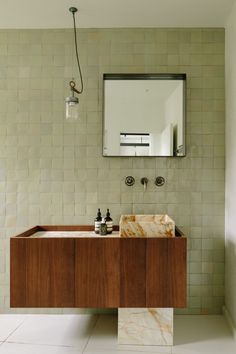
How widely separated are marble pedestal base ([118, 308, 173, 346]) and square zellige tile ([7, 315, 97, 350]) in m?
0.31

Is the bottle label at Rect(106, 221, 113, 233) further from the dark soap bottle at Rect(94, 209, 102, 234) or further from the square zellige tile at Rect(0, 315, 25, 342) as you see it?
the square zellige tile at Rect(0, 315, 25, 342)

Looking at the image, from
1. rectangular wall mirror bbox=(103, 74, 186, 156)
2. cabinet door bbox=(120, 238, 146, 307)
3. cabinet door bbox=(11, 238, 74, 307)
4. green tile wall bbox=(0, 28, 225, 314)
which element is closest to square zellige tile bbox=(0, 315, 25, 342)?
green tile wall bbox=(0, 28, 225, 314)

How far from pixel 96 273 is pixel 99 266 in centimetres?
5

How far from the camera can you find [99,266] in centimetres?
210

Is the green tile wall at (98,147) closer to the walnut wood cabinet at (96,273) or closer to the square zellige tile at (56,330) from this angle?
the square zellige tile at (56,330)

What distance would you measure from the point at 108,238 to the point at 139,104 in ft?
3.93

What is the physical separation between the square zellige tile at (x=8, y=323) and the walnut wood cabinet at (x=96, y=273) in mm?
453

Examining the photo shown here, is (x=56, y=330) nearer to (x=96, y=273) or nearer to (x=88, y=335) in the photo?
(x=88, y=335)

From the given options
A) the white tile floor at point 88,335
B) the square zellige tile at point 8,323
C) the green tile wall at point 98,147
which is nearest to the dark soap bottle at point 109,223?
the green tile wall at point 98,147

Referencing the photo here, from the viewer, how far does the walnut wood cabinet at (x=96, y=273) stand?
2.09 metres

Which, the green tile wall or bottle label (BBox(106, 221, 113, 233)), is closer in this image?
bottle label (BBox(106, 221, 113, 233))

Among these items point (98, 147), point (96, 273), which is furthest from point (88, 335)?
point (98, 147)

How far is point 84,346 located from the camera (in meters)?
2.20

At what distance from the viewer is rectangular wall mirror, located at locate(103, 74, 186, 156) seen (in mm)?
2672
